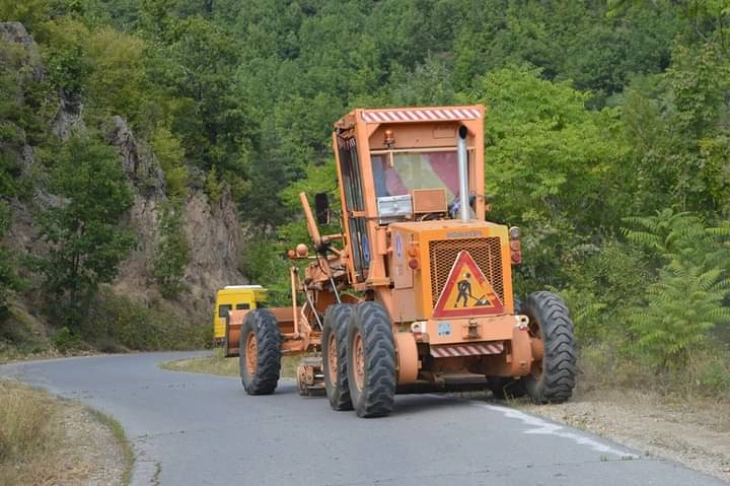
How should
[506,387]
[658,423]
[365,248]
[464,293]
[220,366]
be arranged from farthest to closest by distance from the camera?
1. [220,366]
2. [365,248]
3. [506,387]
4. [464,293]
5. [658,423]

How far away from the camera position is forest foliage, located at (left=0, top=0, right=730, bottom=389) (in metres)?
20.0

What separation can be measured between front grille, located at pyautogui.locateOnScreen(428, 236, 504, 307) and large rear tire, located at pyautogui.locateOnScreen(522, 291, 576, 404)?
59cm

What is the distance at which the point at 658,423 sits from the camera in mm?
11992

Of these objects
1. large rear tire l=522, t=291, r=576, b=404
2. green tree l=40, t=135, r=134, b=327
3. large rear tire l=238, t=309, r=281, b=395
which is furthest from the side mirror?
green tree l=40, t=135, r=134, b=327

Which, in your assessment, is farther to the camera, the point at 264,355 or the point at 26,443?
the point at 264,355

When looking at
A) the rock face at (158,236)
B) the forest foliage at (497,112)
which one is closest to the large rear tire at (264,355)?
the forest foliage at (497,112)

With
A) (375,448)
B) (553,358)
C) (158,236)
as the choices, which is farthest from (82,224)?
(375,448)

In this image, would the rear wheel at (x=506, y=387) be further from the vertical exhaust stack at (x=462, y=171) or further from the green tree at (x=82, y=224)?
the green tree at (x=82, y=224)

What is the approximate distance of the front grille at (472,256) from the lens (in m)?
13.9

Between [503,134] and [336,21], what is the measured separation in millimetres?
111211

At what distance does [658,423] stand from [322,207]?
19.9 feet

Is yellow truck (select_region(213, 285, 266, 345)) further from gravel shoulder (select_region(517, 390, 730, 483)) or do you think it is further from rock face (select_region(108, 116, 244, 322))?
gravel shoulder (select_region(517, 390, 730, 483))

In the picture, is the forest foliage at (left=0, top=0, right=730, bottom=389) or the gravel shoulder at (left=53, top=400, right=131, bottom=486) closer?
the gravel shoulder at (left=53, top=400, right=131, bottom=486)

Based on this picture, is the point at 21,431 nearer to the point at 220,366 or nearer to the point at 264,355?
the point at 264,355
